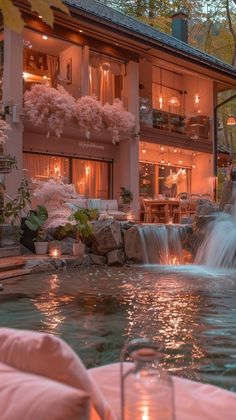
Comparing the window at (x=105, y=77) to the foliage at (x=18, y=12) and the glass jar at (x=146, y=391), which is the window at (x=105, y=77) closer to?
the foliage at (x=18, y=12)

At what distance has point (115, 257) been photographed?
10.7 meters

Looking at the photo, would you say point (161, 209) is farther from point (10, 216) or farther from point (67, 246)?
point (10, 216)

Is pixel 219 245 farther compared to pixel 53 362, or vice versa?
pixel 219 245

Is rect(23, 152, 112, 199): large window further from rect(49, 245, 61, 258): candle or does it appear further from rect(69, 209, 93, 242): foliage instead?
rect(49, 245, 61, 258): candle

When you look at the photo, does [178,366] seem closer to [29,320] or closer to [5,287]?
[29,320]

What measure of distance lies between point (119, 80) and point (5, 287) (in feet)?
37.7

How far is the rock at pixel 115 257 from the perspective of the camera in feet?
35.0

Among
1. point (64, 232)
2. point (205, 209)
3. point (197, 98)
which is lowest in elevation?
point (64, 232)

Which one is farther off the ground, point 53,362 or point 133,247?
point 53,362

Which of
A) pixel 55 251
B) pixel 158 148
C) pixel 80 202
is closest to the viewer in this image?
pixel 55 251

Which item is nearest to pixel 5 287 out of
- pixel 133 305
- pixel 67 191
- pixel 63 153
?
pixel 133 305

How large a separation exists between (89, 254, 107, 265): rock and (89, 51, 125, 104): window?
7113mm

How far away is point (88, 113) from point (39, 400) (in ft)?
45.4

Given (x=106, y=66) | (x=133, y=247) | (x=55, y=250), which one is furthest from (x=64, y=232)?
(x=106, y=66)
